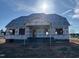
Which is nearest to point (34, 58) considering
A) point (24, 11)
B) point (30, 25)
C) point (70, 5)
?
point (24, 11)

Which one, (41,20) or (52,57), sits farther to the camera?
(41,20)

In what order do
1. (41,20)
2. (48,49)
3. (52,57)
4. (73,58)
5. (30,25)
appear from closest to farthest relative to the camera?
(73,58) < (52,57) < (48,49) < (41,20) < (30,25)

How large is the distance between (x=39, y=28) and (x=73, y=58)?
493 centimetres

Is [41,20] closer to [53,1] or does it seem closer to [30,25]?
[30,25]

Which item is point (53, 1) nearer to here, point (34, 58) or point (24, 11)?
point (24, 11)

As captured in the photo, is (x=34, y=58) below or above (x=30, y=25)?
below

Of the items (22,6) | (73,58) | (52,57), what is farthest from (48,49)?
(22,6)

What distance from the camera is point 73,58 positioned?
441 centimetres

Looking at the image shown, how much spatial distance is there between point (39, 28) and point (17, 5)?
4.42 m

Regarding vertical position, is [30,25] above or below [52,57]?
above

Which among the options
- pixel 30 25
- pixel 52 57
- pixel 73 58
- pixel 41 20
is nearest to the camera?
A: pixel 73 58

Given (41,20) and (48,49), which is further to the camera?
(41,20)

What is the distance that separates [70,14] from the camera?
4.87 m

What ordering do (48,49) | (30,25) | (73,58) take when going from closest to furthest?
(73,58), (48,49), (30,25)
